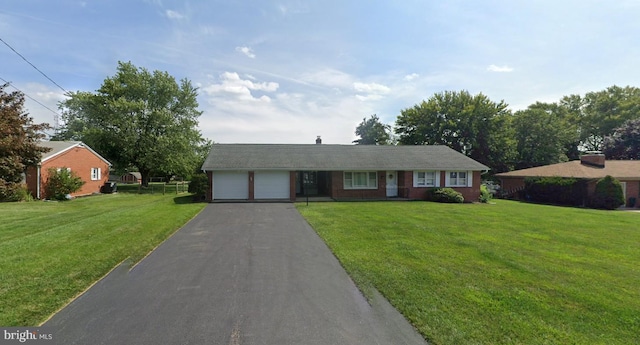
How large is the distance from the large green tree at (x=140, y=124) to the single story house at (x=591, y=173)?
33516 mm

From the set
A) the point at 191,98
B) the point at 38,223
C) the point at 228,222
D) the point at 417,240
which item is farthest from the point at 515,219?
the point at 191,98

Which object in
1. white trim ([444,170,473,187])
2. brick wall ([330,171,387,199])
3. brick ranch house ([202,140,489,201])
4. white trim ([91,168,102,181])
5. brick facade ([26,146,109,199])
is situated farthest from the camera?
white trim ([91,168,102,181])

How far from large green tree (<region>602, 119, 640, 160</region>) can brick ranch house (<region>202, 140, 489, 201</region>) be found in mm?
28055

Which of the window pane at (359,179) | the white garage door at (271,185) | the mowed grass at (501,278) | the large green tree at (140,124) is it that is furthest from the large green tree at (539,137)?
the large green tree at (140,124)

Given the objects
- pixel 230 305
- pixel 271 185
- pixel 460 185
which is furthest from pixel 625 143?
pixel 230 305

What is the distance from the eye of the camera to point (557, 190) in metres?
23.8

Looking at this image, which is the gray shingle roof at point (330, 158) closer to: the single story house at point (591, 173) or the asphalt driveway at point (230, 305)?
the single story house at point (591, 173)

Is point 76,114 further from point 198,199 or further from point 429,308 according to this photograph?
point 429,308

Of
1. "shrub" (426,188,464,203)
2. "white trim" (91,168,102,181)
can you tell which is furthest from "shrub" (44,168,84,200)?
"shrub" (426,188,464,203)

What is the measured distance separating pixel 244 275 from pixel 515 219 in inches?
491

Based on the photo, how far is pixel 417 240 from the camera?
8.68 m

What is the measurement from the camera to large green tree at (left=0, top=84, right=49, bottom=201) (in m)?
17.5

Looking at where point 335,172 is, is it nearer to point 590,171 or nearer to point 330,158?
point 330,158

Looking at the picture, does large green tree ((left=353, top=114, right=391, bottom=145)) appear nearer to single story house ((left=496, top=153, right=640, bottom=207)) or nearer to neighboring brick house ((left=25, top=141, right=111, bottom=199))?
single story house ((left=496, top=153, right=640, bottom=207))
